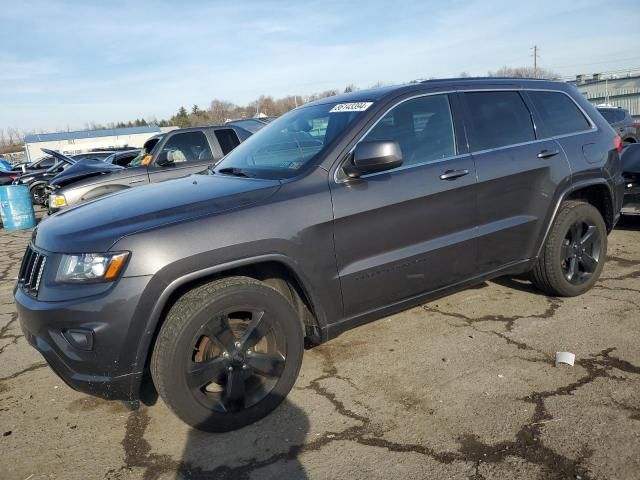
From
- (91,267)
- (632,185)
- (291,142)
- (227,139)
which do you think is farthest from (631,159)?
(91,267)

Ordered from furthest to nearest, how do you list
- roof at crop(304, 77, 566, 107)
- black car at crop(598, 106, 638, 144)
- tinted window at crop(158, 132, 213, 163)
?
black car at crop(598, 106, 638, 144) → tinted window at crop(158, 132, 213, 163) → roof at crop(304, 77, 566, 107)

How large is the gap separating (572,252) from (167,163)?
5977mm

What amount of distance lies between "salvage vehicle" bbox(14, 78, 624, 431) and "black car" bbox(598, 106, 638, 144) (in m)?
10.7

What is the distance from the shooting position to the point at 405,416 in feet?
9.25

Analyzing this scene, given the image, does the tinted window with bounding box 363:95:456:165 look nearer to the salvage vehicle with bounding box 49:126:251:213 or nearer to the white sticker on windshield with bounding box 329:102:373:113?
the white sticker on windshield with bounding box 329:102:373:113

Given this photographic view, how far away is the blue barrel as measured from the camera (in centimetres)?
1180

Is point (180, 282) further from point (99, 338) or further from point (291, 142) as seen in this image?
point (291, 142)

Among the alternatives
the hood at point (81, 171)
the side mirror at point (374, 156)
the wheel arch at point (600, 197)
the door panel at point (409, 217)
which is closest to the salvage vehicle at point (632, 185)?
the wheel arch at point (600, 197)

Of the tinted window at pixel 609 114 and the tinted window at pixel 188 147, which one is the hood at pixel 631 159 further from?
the tinted window at pixel 609 114

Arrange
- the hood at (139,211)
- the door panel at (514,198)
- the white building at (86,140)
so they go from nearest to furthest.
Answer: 1. the hood at (139,211)
2. the door panel at (514,198)
3. the white building at (86,140)

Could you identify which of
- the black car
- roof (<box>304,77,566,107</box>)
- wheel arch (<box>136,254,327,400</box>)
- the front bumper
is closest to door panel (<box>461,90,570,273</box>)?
roof (<box>304,77,566,107</box>)

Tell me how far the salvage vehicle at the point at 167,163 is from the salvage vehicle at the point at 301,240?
4280mm

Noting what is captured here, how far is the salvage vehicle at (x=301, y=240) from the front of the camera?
2.49 metres

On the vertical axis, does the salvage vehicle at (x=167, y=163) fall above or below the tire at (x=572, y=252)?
above
